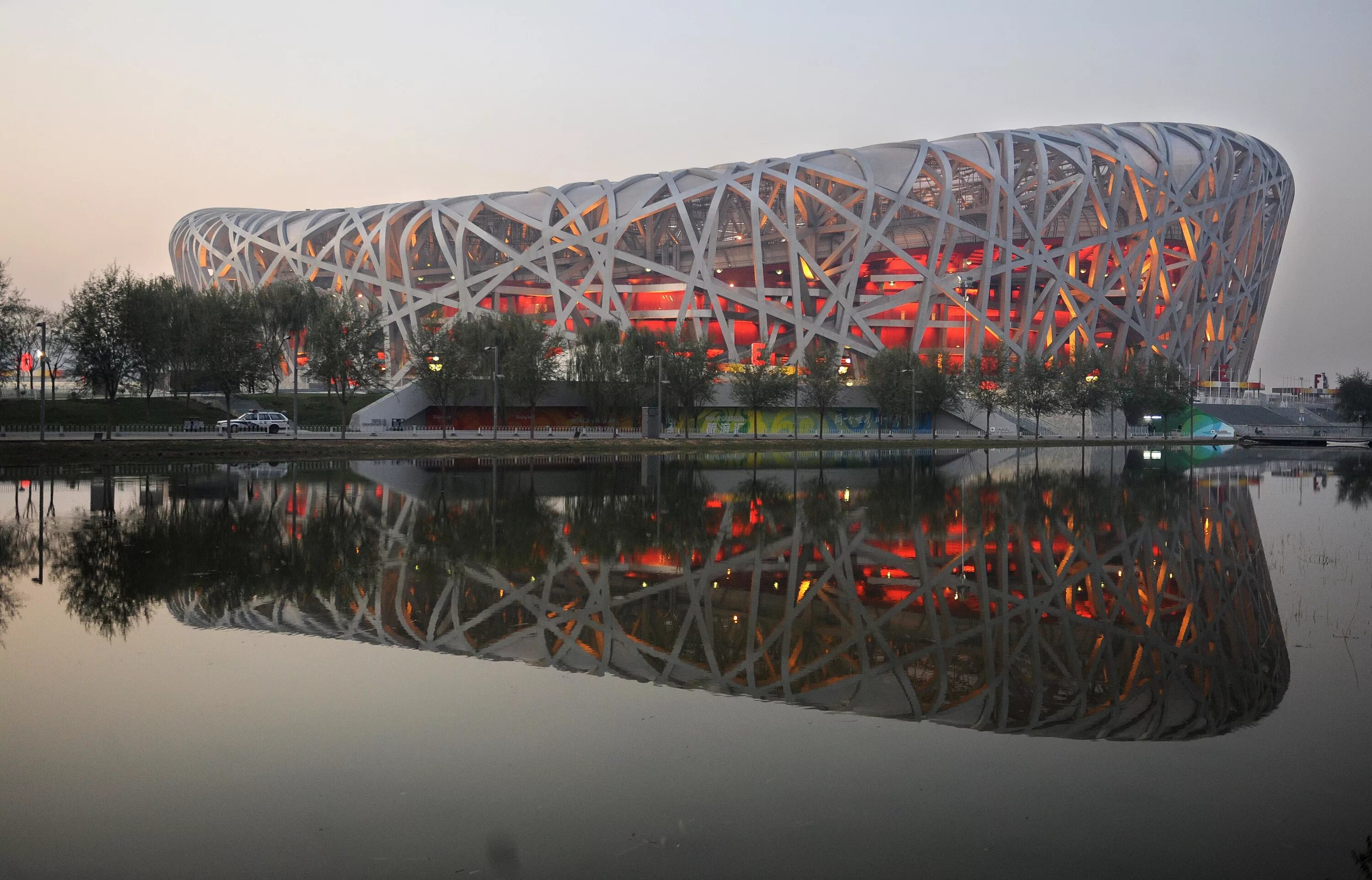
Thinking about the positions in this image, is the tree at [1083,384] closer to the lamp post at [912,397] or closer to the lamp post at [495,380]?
the lamp post at [912,397]

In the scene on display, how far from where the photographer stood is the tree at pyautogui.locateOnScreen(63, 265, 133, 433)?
155ft

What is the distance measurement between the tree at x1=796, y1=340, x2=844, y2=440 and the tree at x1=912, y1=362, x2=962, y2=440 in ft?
16.9

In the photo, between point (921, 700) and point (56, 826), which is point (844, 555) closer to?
point (921, 700)

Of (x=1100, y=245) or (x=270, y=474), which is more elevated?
(x=1100, y=245)

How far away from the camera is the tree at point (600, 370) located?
213 ft

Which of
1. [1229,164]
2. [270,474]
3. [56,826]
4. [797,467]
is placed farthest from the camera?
[1229,164]

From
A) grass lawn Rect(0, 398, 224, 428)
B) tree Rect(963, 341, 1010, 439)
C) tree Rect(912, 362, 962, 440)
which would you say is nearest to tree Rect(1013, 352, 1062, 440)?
tree Rect(963, 341, 1010, 439)

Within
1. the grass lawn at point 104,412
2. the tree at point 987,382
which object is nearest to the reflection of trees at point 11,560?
the grass lawn at point 104,412

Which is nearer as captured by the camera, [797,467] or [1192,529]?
[1192,529]

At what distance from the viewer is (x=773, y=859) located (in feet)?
17.5

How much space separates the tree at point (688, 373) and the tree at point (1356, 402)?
64483 mm

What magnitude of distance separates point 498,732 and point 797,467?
115 feet

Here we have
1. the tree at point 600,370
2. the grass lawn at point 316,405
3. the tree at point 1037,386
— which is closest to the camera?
the grass lawn at point 316,405

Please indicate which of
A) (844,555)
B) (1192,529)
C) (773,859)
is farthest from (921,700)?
(1192,529)
